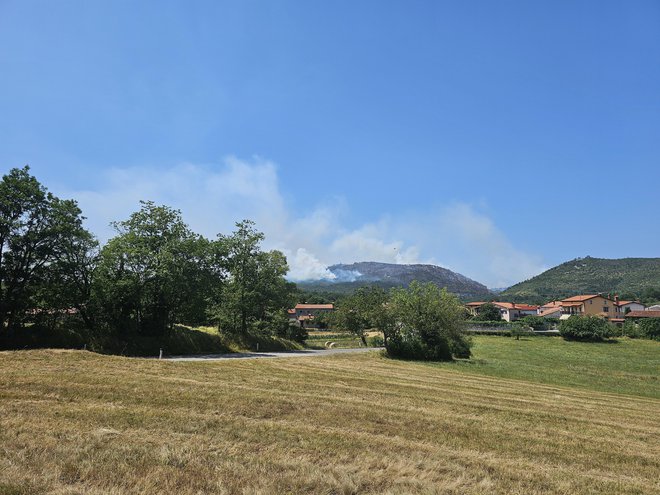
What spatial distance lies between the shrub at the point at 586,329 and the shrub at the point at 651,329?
7.07 m

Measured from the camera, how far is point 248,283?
155ft

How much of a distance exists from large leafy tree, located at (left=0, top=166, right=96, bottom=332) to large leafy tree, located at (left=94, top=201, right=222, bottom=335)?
2369mm

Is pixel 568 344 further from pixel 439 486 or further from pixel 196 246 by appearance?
pixel 439 486

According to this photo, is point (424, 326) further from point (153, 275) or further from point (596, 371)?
point (153, 275)

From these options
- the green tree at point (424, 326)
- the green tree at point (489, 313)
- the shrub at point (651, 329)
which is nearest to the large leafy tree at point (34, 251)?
the green tree at point (424, 326)

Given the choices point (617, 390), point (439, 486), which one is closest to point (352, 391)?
point (439, 486)

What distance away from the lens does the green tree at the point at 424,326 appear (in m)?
40.8

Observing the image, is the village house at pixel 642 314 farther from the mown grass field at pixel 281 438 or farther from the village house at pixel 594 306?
the mown grass field at pixel 281 438

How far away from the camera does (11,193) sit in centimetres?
2741

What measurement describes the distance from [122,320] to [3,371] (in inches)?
884

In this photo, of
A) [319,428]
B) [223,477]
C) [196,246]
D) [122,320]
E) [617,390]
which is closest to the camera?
[223,477]

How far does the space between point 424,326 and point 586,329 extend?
168ft

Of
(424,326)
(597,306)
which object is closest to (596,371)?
(424,326)

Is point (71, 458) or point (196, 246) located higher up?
point (196, 246)
